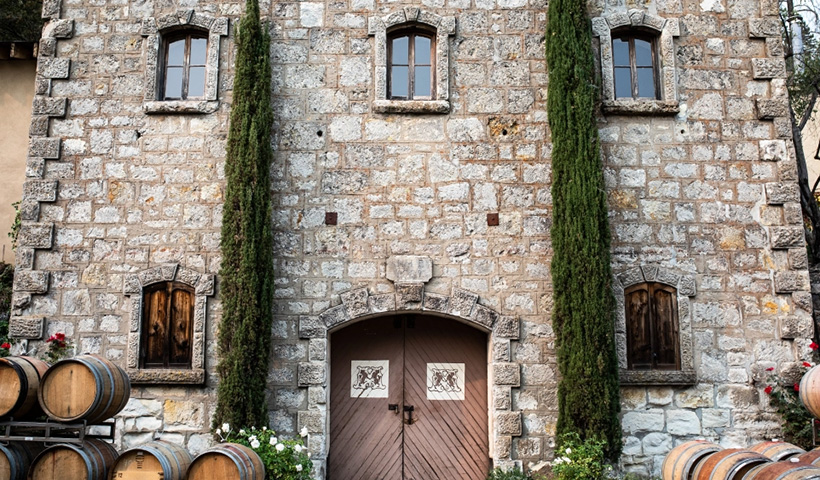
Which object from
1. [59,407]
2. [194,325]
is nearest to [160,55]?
[194,325]

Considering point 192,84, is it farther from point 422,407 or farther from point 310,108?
point 422,407

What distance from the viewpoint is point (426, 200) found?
8375mm

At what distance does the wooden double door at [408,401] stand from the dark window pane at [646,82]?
11.1ft

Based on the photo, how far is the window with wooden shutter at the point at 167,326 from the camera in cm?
820

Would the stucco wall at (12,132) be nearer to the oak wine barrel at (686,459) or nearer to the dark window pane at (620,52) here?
the dark window pane at (620,52)

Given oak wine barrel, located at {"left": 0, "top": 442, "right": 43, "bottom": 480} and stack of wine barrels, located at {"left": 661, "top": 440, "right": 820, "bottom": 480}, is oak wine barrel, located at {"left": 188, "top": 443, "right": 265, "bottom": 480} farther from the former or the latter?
stack of wine barrels, located at {"left": 661, "top": 440, "right": 820, "bottom": 480}

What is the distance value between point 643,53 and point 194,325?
6003mm

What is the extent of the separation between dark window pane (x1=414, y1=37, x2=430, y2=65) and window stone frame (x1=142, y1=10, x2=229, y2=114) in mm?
2216

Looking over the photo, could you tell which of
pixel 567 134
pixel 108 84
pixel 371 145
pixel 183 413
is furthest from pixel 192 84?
pixel 567 134

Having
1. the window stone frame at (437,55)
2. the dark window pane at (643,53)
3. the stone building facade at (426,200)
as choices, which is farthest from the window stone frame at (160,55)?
the dark window pane at (643,53)

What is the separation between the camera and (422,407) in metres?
8.41

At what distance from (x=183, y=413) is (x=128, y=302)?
4.50 feet

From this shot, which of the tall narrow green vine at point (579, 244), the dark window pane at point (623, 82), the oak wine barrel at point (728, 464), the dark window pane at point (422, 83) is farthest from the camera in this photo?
the dark window pane at point (623, 82)

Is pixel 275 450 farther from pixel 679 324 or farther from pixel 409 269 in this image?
pixel 679 324
